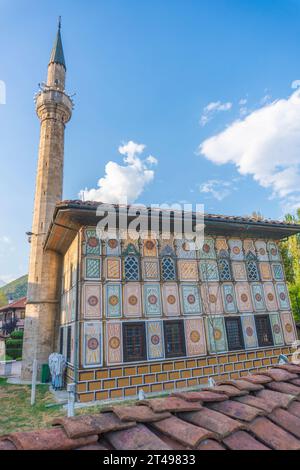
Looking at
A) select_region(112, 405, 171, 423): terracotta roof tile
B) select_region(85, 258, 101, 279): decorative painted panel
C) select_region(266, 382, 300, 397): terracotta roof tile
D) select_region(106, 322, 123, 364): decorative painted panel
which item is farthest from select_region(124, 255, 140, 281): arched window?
select_region(112, 405, 171, 423): terracotta roof tile

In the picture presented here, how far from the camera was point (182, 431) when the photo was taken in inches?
44.3

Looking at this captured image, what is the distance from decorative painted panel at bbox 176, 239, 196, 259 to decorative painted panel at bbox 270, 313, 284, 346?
4337 millimetres

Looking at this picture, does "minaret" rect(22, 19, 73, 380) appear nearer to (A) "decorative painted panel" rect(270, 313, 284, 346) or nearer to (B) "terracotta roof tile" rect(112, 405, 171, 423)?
(A) "decorative painted panel" rect(270, 313, 284, 346)

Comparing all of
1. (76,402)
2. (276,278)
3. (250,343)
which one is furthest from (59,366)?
(276,278)

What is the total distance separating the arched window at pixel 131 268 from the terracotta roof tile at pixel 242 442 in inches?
317

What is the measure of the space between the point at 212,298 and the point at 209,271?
1020 mm

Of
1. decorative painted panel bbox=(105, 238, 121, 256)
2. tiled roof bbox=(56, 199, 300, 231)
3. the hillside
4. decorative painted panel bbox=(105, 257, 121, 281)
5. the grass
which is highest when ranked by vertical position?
the hillside

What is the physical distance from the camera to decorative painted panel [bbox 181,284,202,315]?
9.67 metres

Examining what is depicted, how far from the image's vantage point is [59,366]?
9.51 metres

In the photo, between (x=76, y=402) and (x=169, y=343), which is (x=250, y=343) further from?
(x=76, y=402)

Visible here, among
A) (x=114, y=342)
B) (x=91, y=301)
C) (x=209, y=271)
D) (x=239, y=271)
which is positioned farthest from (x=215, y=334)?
(x=91, y=301)

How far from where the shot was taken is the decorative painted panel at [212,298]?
9.97m

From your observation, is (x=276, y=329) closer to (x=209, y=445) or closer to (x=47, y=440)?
(x=209, y=445)

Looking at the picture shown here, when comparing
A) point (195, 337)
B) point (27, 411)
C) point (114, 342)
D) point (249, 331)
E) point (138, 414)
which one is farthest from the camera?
point (249, 331)
